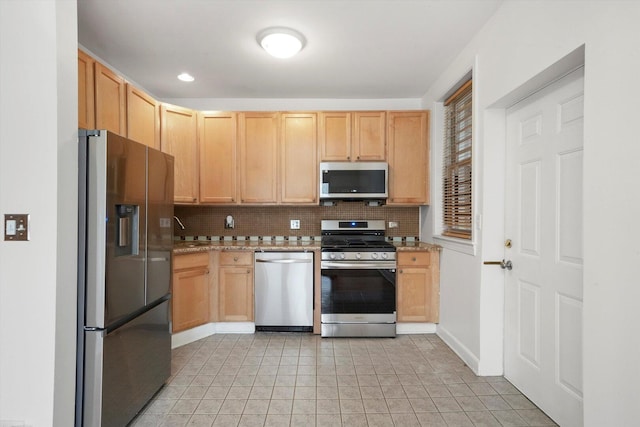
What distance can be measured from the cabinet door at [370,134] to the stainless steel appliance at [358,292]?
1102mm

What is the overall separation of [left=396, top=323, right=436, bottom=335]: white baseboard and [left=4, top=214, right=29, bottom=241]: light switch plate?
122 inches

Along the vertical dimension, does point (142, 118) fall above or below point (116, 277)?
above

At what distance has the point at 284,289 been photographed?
3250 millimetres

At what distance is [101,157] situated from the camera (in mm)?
1570

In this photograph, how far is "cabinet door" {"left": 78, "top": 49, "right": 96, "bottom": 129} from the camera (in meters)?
2.04

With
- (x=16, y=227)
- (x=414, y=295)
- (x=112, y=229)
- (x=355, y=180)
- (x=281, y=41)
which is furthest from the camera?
(x=355, y=180)

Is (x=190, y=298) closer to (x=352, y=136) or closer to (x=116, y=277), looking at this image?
(x=116, y=277)

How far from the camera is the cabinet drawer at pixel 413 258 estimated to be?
3.27 m

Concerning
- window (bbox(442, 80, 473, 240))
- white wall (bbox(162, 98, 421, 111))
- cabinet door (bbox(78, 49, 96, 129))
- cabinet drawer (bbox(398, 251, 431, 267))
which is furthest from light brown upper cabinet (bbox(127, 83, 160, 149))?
window (bbox(442, 80, 473, 240))

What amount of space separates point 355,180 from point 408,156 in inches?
26.6

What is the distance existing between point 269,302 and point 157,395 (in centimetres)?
130

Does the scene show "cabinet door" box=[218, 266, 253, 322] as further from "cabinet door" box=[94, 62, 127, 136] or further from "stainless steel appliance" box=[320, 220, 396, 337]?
"cabinet door" box=[94, 62, 127, 136]

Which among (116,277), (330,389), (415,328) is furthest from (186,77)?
(415,328)

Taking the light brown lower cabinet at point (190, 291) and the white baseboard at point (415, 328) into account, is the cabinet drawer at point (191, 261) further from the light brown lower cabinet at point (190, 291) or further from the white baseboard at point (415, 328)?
the white baseboard at point (415, 328)
